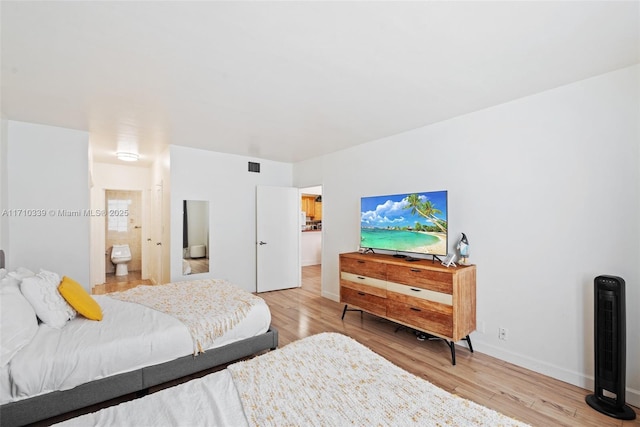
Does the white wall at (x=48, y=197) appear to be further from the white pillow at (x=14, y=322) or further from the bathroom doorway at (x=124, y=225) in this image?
the bathroom doorway at (x=124, y=225)

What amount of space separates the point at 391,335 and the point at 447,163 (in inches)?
83.0

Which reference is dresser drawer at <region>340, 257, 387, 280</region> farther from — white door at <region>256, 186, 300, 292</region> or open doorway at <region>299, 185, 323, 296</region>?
open doorway at <region>299, 185, 323, 296</region>

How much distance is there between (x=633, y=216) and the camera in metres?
2.13

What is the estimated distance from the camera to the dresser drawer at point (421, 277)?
2.72m

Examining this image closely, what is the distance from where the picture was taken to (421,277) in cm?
293

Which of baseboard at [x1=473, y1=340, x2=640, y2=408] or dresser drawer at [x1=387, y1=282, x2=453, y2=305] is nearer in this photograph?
baseboard at [x1=473, y1=340, x2=640, y2=408]

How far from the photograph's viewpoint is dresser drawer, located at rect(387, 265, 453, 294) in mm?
2725

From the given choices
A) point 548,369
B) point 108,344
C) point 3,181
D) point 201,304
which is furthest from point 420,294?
point 3,181

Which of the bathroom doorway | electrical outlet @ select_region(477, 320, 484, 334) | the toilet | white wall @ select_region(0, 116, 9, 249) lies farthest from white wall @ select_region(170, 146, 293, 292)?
electrical outlet @ select_region(477, 320, 484, 334)

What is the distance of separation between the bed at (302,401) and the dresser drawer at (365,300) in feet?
6.03

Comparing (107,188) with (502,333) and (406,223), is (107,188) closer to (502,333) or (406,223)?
(406,223)

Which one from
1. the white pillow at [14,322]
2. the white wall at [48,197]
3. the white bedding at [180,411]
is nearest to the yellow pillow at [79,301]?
the white pillow at [14,322]

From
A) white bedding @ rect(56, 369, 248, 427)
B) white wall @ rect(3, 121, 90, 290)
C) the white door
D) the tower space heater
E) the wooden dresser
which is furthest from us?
the white door

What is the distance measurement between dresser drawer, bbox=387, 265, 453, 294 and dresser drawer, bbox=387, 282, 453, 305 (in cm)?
4
